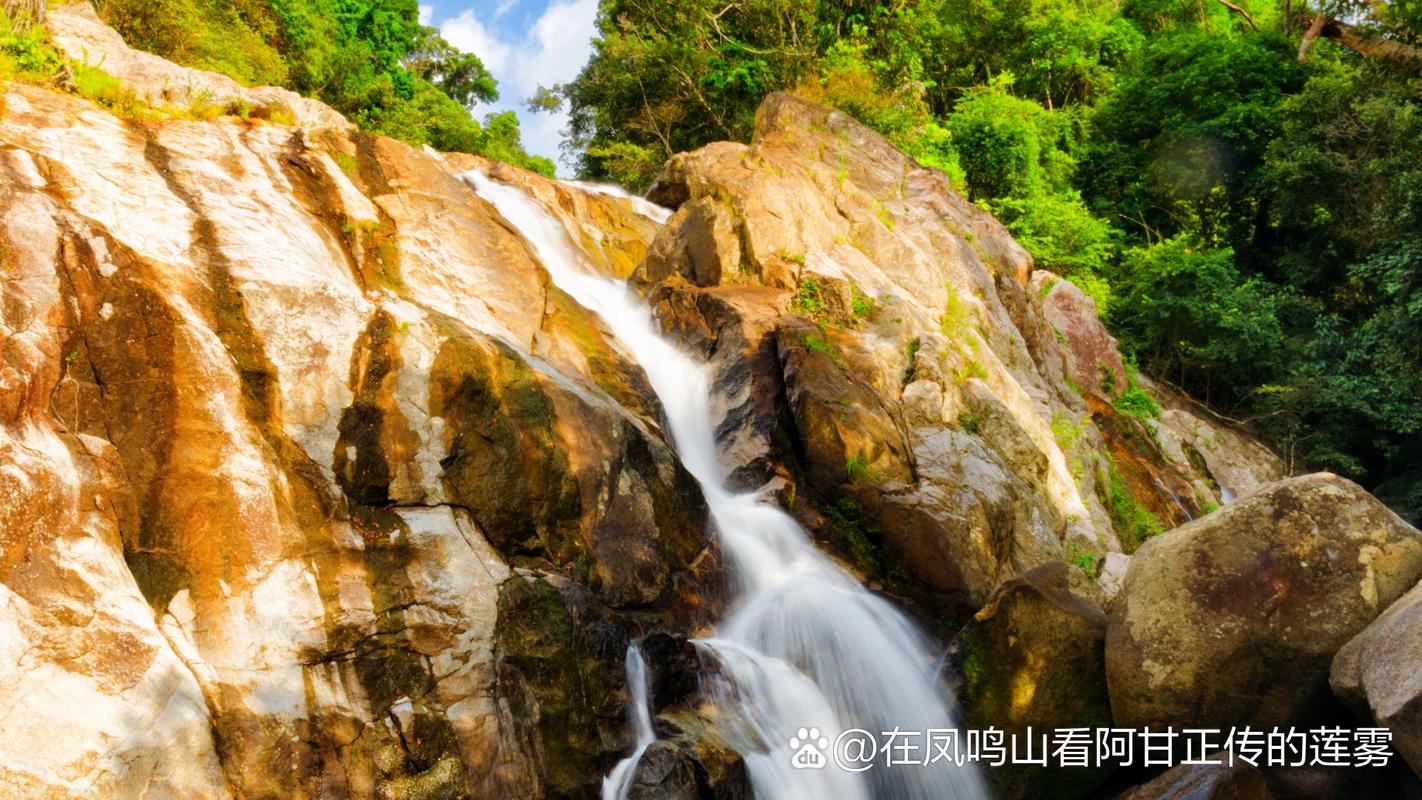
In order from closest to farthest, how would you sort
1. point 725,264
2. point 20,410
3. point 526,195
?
point 20,410 < point 725,264 < point 526,195

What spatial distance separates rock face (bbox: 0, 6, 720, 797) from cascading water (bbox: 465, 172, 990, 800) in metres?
0.66

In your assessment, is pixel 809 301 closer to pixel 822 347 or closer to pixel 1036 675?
pixel 822 347

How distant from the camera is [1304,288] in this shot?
2417 centimetres

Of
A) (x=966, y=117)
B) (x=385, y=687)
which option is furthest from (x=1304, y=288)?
(x=385, y=687)

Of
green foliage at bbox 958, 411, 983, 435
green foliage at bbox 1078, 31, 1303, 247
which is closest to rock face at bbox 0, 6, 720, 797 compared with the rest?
green foliage at bbox 958, 411, 983, 435

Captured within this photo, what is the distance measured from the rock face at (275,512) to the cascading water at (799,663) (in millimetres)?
657

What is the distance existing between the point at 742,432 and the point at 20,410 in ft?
23.9

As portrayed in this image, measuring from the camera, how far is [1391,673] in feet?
20.3

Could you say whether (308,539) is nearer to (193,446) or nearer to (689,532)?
(193,446)

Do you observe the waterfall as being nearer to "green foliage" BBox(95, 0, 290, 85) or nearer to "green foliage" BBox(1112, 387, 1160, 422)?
"green foliage" BBox(95, 0, 290, 85)

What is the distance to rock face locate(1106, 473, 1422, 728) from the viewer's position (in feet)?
23.3

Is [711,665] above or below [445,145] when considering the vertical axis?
below

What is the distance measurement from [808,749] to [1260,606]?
12.4 feet

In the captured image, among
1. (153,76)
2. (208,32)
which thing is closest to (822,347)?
(153,76)
